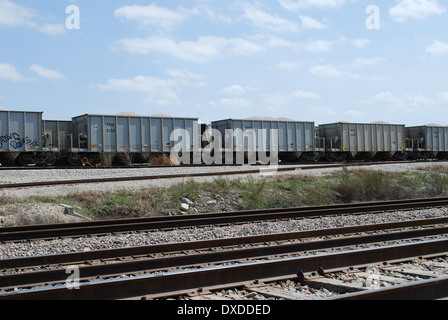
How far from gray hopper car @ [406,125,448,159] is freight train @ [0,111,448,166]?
21.0ft

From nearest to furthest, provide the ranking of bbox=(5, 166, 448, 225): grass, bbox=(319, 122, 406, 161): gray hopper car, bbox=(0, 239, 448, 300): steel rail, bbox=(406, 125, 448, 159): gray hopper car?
bbox=(0, 239, 448, 300): steel rail
bbox=(5, 166, 448, 225): grass
bbox=(319, 122, 406, 161): gray hopper car
bbox=(406, 125, 448, 159): gray hopper car

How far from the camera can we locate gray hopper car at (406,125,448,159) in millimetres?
39719

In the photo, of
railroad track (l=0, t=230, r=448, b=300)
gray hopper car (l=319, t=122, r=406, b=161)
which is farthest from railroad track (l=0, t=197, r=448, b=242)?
gray hopper car (l=319, t=122, r=406, b=161)

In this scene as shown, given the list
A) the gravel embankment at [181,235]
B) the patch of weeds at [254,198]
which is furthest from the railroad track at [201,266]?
the patch of weeds at [254,198]

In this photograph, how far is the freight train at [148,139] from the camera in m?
23.5

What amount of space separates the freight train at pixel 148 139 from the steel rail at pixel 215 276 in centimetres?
1996

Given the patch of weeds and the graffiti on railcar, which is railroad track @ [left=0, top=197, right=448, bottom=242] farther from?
the graffiti on railcar

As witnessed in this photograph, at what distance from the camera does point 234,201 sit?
13859 millimetres

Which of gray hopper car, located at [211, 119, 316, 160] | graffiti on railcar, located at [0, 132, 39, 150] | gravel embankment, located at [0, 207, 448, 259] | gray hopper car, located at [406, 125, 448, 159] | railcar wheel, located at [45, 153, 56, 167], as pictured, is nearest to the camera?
gravel embankment, located at [0, 207, 448, 259]

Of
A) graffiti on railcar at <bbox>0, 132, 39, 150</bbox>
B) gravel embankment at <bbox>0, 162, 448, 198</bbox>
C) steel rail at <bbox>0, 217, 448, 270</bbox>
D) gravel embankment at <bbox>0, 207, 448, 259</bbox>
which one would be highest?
graffiti on railcar at <bbox>0, 132, 39, 150</bbox>

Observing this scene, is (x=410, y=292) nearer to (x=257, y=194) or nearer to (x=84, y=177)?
(x=257, y=194)

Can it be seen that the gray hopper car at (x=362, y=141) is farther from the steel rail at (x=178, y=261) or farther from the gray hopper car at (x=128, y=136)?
the steel rail at (x=178, y=261)
